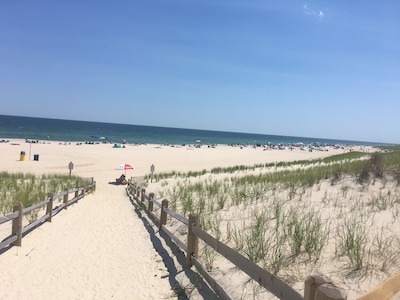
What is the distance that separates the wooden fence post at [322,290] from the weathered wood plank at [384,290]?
348 mm

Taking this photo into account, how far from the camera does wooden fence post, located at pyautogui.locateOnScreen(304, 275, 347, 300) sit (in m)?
2.14

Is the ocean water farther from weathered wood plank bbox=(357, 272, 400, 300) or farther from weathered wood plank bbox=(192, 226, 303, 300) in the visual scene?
weathered wood plank bbox=(357, 272, 400, 300)

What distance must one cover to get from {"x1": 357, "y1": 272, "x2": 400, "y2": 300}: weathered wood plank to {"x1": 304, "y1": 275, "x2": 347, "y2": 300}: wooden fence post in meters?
0.35

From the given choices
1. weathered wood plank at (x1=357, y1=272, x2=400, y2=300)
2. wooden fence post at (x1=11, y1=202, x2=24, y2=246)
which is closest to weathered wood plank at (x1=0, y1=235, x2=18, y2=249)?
wooden fence post at (x1=11, y1=202, x2=24, y2=246)

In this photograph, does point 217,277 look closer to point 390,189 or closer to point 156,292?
point 156,292

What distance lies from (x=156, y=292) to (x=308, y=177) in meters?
7.43

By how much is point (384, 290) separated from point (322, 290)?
78cm

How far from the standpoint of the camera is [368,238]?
5.51 metres

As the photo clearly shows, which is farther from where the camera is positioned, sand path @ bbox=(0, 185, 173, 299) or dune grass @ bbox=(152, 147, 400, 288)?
sand path @ bbox=(0, 185, 173, 299)

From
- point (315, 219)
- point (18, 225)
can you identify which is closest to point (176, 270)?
point (315, 219)

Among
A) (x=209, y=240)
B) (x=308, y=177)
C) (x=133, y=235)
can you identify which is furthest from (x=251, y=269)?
(x=308, y=177)

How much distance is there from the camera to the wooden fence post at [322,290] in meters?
2.14

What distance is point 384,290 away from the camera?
2.60m

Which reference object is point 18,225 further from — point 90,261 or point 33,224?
point 90,261
